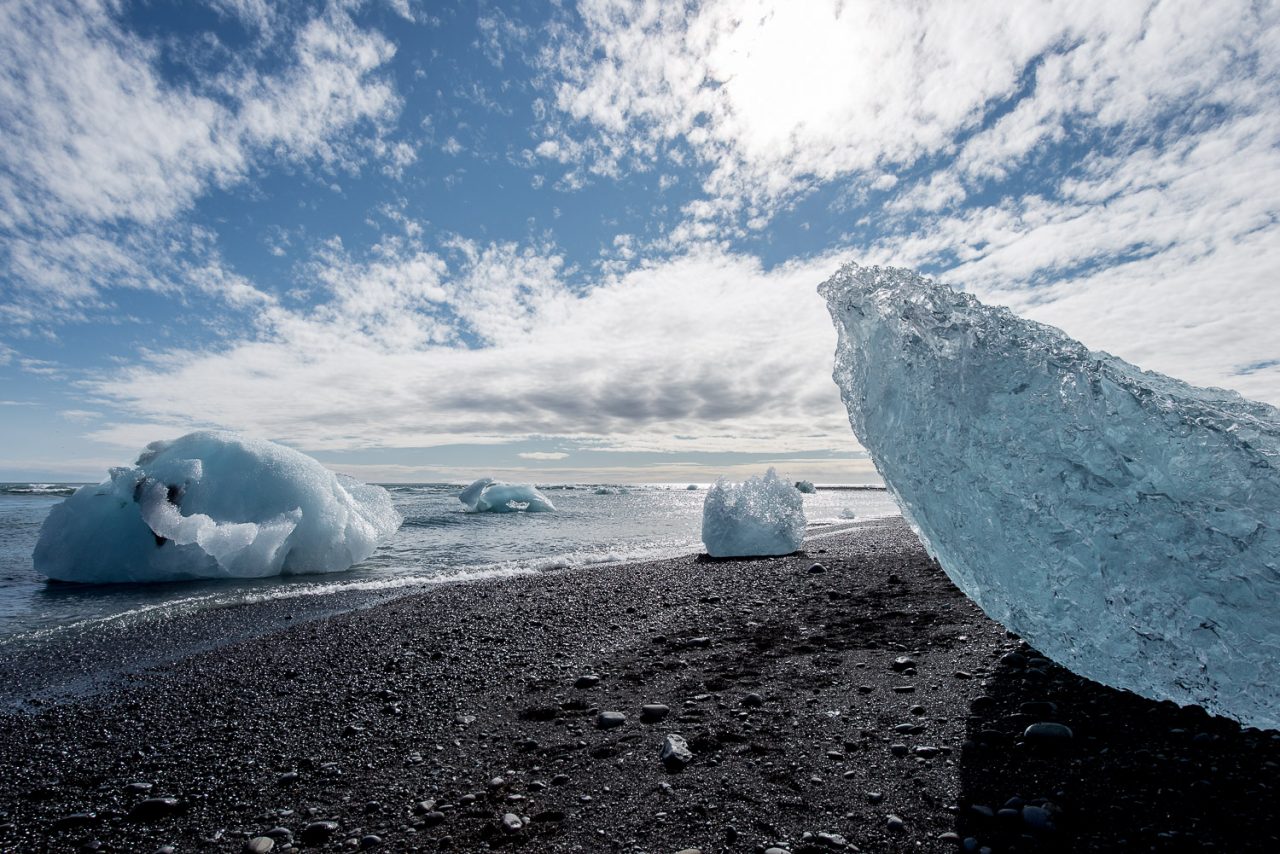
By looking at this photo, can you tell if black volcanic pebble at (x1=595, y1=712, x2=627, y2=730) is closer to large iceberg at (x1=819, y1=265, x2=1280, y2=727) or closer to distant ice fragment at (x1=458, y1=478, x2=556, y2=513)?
large iceberg at (x1=819, y1=265, x2=1280, y2=727)

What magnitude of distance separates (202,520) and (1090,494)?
1199cm

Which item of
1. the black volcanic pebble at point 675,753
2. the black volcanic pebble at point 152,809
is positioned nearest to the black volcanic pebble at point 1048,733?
the black volcanic pebble at point 675,753

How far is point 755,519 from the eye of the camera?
12.0 metres

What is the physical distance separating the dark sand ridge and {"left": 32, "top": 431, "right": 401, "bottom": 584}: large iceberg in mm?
5426

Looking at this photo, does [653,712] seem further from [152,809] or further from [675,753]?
[152,809]

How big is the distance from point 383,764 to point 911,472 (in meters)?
3.71

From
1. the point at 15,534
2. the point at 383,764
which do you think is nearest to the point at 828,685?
the point at 383,764

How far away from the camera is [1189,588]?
275cm

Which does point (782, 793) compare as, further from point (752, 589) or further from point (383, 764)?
point (752, 589)

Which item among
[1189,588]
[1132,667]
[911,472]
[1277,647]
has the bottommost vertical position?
[1132,667]

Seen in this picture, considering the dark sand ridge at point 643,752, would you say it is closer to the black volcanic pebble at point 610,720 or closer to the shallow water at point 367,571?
the black volcanic pebble at point 610,720

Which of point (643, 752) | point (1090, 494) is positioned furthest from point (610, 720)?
point (1090, 494)

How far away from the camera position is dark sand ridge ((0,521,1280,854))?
2455 mm

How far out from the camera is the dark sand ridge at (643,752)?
246cm
